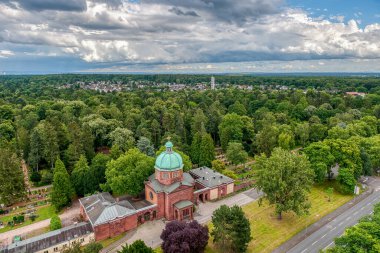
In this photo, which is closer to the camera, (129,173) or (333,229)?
(333,229)

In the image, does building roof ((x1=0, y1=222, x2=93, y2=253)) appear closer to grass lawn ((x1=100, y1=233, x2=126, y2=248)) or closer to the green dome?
grass lawn ((x1=100, y1=233, x2=126, y2=248))

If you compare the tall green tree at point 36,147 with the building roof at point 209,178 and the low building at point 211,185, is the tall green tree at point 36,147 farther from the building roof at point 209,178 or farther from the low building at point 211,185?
the low building at point 211,185

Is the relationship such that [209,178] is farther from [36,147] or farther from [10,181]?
[36,147]

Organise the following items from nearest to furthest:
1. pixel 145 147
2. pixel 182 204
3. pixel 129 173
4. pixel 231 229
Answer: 1. pixel 231 229
2. pixel 182 204
3. pixel 129 173
4. pixel 145 147

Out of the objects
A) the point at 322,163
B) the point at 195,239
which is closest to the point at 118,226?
the point at 195,239

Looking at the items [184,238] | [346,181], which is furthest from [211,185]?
[346,181]

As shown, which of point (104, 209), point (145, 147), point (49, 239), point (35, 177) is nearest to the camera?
point (49, 239)

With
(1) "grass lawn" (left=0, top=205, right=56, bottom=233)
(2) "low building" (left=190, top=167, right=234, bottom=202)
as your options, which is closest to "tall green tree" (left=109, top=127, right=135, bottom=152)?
(2) "low building" (left=190, top=167, right=234, bottom=202)
